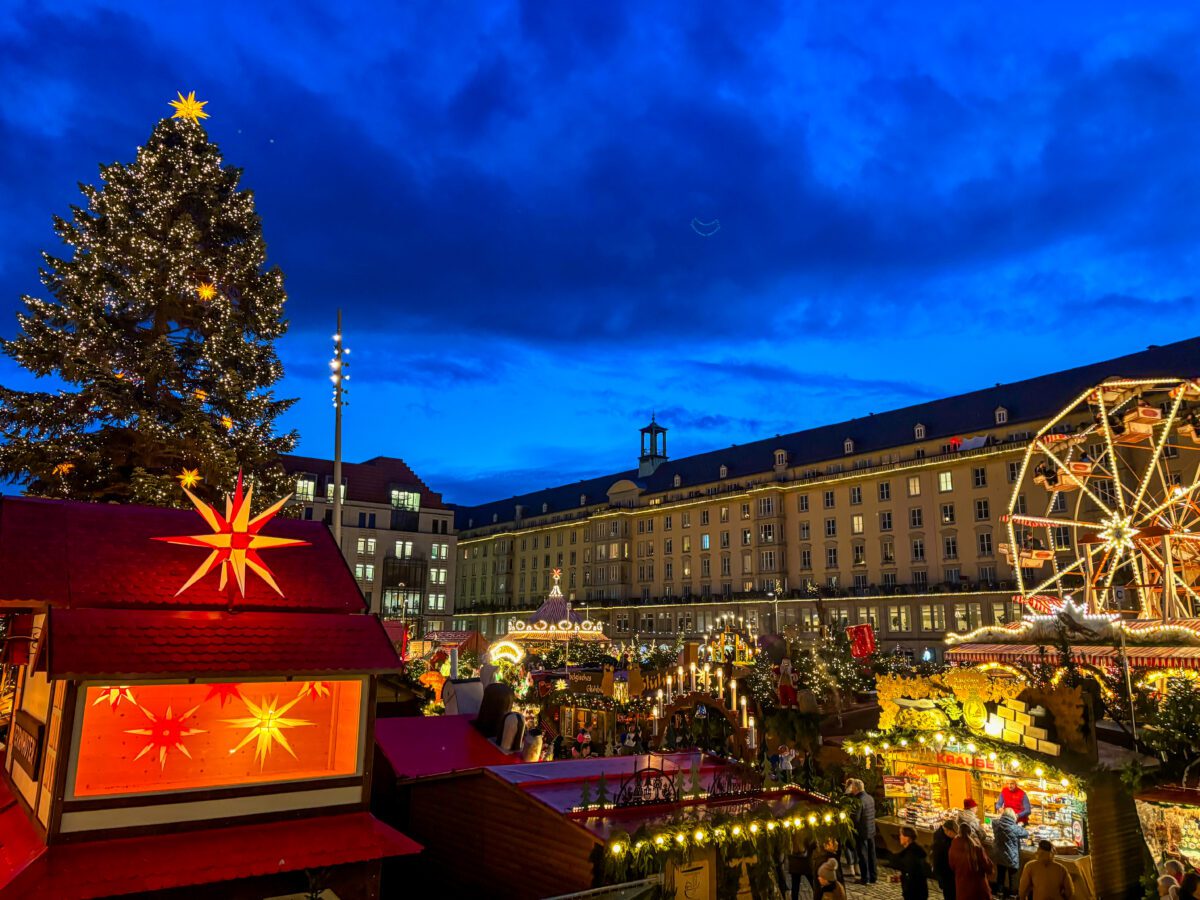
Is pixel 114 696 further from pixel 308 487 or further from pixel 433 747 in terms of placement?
pixel 308 487

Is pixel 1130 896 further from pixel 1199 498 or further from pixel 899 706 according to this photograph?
pixel 1199 498

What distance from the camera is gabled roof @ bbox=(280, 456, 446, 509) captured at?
72.3 metres

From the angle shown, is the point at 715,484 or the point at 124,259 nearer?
the point at 124,259

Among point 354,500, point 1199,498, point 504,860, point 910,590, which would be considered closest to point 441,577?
point 354,500

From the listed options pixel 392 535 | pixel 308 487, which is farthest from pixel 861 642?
pixel 308 487

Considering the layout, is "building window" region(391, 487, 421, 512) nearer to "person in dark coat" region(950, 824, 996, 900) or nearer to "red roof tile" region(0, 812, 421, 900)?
"red roof tile" region(0, 812, 421, 900)

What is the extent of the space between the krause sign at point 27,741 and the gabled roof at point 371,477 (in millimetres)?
61226

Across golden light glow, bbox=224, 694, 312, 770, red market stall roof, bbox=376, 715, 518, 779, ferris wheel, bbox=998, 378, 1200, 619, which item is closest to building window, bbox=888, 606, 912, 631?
ferris wheel, bbox=998, 378, 1200, 619

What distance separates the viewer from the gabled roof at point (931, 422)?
5266cm

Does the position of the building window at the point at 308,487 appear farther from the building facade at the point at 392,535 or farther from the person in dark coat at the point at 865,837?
the person in dark coat at the point at 865,837

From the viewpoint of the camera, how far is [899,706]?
14.9 meters

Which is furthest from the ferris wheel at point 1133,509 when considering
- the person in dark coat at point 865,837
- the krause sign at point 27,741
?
the krause sign at point 27,741

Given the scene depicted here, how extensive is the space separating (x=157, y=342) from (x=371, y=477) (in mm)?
59266

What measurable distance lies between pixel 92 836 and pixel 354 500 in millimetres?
67137
